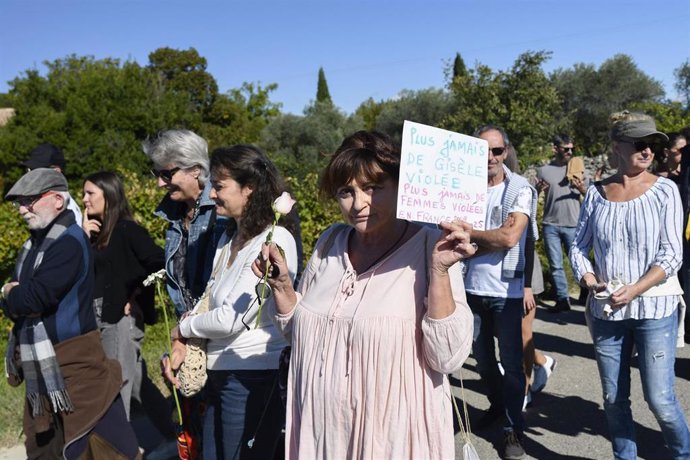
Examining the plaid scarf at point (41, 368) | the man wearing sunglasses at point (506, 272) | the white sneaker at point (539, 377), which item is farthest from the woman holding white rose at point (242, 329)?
the white sneaker at point (539, 377)

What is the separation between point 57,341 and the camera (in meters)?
3.26

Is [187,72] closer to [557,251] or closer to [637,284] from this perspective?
[557,251]

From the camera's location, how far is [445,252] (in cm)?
185

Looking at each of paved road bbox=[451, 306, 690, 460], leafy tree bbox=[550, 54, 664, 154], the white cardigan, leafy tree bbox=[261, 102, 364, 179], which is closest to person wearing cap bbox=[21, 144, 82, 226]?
the white cardigan

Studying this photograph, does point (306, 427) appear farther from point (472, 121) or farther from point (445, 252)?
point (472, 121)

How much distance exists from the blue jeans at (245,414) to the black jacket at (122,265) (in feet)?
4.51

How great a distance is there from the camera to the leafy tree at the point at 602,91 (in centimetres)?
3127

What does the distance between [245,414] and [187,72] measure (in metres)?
46.9

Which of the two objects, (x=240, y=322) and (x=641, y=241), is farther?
(x=641, y=241)

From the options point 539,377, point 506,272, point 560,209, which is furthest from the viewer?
point 560,209

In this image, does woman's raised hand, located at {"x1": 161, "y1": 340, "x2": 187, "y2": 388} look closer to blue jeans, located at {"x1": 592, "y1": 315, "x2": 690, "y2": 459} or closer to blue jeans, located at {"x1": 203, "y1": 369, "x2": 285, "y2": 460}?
blue jeans, located at {"x1": 203, "y1": 369, "x2": 285, "y2": 460}

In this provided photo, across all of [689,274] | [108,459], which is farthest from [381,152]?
[689,274]

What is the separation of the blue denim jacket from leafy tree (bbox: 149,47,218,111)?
42926 millimetres

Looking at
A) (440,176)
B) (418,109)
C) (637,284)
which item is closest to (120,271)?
(440,176)
